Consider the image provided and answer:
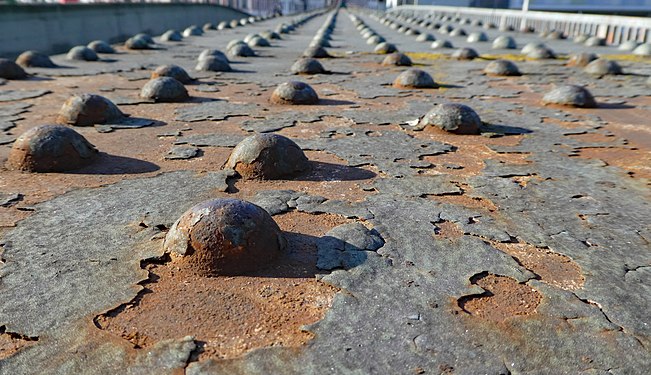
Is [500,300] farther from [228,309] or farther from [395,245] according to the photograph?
[228,309]

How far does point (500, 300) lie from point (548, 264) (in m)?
0.42

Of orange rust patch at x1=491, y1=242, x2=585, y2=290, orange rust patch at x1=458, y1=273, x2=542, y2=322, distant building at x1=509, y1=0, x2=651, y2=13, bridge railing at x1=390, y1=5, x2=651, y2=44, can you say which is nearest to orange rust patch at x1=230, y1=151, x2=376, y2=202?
orange rust patch at x1=491, y1=242, x2=585, y2=290

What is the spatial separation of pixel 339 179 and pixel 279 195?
0.48 metres

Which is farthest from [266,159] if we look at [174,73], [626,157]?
[174,73]

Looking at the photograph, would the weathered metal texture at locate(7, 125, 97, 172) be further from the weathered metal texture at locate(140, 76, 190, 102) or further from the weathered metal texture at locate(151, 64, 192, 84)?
the weathered metal texture at locate(151, 64, 192, 84)

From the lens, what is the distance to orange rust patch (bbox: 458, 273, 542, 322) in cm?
184

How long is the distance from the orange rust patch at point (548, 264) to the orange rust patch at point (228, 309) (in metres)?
0.86

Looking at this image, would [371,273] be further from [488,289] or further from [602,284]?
[602,284]

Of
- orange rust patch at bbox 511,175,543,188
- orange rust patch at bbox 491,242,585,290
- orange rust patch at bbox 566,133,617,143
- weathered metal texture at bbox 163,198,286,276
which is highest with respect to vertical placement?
weathered metal texture at bbox 163,198,286,276

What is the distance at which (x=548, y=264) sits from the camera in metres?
A: 2.20

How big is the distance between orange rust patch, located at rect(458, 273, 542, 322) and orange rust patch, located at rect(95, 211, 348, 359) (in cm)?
52

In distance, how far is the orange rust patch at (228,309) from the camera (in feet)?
5.50

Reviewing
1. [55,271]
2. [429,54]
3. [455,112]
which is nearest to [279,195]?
[55,271]

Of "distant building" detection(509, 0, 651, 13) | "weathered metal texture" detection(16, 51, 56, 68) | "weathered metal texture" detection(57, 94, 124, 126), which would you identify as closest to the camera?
"weathered metal texture" detection(57, 94, 124, 126)
